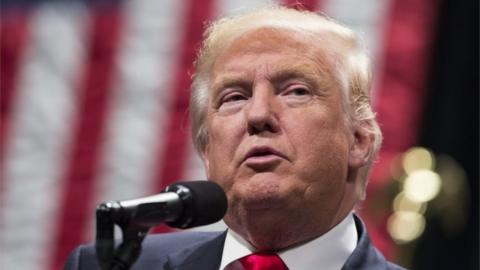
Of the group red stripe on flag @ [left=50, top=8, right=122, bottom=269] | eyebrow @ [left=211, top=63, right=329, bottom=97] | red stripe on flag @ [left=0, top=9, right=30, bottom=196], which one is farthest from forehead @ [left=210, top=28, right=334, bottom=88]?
red stripe on flag @ [left=0, top=9, right=30, bottom=196]

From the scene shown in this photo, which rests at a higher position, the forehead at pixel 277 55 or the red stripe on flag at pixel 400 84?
the forehead at pixel 277 55

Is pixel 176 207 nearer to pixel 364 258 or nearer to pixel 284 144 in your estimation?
pixel 284 144

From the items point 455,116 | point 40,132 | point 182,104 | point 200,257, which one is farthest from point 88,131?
point 200,257

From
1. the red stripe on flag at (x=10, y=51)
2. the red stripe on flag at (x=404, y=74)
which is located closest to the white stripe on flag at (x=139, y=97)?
the red stripe on flag at (x=10, y=51)

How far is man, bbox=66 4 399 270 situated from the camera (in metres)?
2.01

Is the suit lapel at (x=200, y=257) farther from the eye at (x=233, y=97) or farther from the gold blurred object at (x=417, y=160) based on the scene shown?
the gold blurred object at (x=417, y=160)

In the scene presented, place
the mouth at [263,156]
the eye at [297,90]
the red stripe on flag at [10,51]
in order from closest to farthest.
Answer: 1. the mouth at [263,156]
2. the eye at [297,90]
3. the red stripe on flag at [10,51]

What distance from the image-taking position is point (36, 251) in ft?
10.4

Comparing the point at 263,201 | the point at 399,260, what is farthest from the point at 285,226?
the point at 399,260

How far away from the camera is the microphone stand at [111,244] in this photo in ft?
4.94

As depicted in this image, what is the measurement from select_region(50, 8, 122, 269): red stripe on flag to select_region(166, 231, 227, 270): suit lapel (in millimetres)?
1032

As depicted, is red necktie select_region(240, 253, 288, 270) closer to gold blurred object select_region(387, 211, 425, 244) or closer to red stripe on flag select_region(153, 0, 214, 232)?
gold blurred object select_region(387, 211, 425, 244)

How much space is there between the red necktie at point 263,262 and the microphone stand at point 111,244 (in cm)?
50

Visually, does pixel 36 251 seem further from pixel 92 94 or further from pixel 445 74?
pixel 445 74
